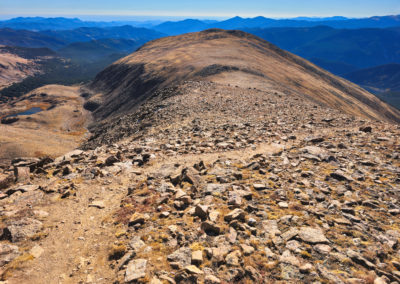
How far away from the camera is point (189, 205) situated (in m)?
10.4

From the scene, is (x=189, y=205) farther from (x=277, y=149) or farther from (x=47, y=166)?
(x=47, y=166)

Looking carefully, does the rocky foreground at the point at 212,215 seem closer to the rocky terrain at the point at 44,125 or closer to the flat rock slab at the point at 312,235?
the flat rock slab at the point at 312,235

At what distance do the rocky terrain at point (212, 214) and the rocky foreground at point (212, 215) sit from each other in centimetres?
5

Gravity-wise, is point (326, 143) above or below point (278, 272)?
above

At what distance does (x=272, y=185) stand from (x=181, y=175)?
5.11m

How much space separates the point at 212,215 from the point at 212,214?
0.07 m

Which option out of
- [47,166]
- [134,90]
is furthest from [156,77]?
[47,166]

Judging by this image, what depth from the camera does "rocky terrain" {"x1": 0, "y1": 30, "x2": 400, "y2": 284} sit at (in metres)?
7.21

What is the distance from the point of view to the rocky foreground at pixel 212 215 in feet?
23.6

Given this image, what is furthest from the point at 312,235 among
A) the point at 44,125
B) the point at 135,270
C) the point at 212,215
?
the point at 44,125

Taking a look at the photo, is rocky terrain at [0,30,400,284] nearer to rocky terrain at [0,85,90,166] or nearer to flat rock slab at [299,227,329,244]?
flat rock slab at [299,227,329,244]

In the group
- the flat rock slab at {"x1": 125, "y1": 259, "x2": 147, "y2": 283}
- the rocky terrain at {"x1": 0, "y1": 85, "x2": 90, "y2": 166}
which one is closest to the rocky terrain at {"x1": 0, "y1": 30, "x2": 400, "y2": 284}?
the flat rock slab at {"x1": 125, "y1": 259, "x2": 147, "y2": 283}

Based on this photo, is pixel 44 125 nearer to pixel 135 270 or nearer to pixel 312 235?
pixel 135 270

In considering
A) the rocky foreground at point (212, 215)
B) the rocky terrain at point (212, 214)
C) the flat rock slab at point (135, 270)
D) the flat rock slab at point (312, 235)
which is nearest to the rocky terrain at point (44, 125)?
the rocky foreground at point (212, 215)
